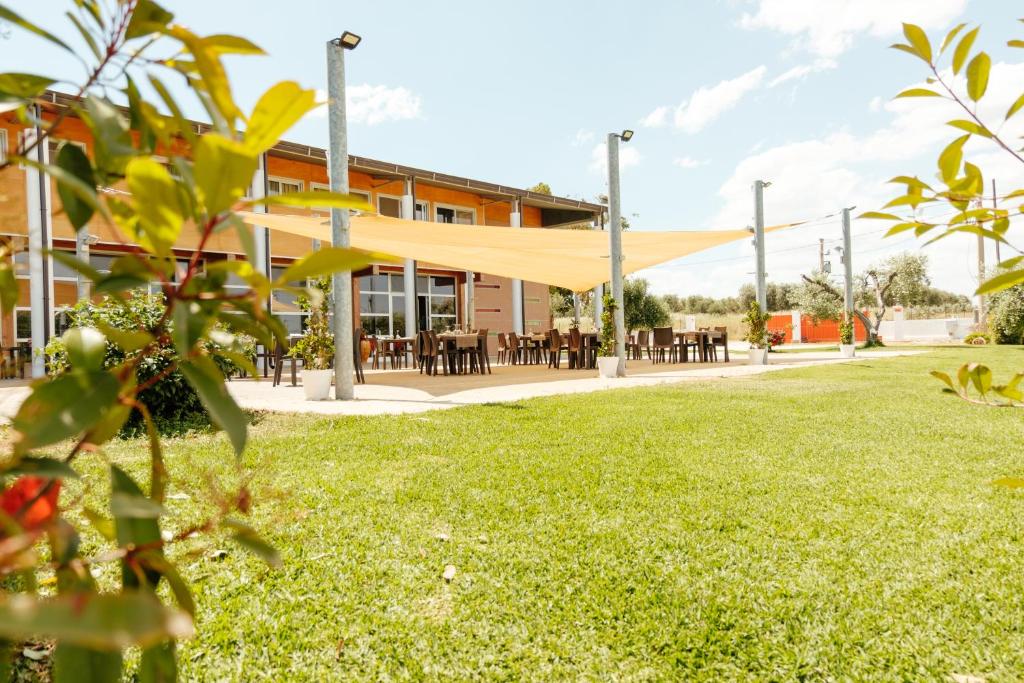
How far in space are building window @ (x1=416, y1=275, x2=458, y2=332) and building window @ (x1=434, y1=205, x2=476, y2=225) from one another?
63.6 inches

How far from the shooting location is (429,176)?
15500mm

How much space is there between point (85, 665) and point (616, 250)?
375 inches

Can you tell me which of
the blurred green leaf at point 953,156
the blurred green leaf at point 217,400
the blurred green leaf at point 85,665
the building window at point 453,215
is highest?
the building window at point 453,215

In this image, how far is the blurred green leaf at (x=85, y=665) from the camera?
0.36 m

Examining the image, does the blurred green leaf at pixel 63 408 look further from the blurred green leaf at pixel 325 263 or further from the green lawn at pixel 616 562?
the green lawn at pixel 616 562

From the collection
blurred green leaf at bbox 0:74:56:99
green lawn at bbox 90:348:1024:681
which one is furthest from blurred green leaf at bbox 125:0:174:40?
green lawn at bbox 90:348:1024:681

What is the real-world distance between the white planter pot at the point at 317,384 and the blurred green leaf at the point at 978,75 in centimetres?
673

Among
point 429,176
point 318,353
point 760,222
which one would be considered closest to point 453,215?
point 429,176

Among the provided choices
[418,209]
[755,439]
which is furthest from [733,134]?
[755,439]

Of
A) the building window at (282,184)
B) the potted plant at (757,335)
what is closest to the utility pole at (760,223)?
the potted plant at (757,335)

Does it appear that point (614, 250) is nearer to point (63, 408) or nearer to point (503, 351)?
point (503, 351)

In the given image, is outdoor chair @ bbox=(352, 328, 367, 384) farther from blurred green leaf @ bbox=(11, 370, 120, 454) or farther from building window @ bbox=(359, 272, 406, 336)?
blurred green leaf @ bbox=(11, 370, 120, 454)

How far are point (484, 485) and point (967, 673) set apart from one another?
2092mm

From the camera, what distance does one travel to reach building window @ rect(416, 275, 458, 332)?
56.7 ft
